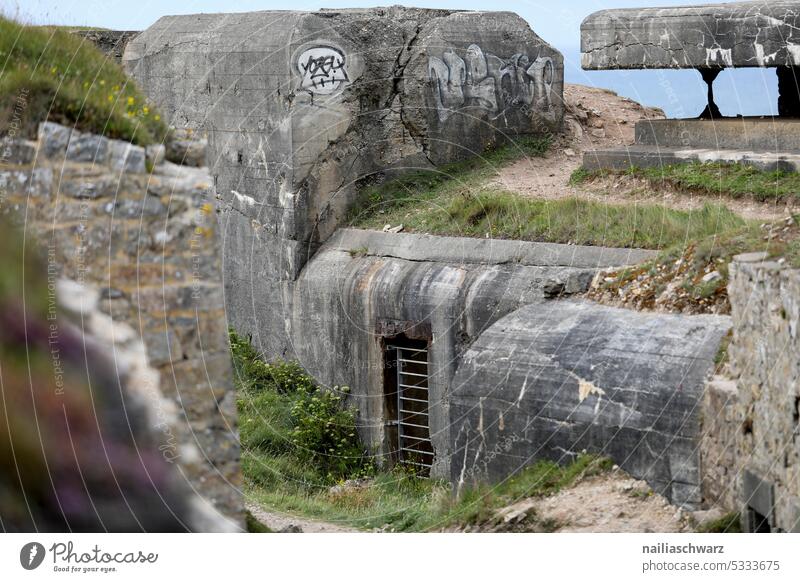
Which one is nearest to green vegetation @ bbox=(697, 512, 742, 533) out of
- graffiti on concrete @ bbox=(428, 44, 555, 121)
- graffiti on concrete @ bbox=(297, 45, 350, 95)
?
graffiti on concrete @ bbox=(297, 45, 350, 95)

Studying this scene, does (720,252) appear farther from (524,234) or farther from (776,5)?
(776,5)

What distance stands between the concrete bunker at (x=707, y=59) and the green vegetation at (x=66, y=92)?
255 inches

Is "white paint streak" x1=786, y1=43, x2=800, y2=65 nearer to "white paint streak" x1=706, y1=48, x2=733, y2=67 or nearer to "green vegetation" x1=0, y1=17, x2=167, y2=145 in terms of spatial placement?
"white paint streak" x1=706, y1=48, x2=733, y2=67

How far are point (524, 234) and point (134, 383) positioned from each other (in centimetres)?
595

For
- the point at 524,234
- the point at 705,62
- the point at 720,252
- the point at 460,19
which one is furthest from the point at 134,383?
the point at 460,19

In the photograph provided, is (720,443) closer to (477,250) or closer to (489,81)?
(477,250)

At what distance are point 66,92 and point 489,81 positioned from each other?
7947 millimetres

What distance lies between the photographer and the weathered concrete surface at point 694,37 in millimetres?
11711

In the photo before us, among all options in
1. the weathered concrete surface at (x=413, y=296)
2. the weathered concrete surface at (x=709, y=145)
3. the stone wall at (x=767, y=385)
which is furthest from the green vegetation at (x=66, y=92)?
the weathered concrete surface at (x=709, y=145)

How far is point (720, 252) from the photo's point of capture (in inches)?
359

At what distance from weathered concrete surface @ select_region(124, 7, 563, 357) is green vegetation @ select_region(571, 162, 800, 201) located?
2328 mm

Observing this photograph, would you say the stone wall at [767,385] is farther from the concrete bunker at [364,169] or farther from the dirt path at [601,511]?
the concrete bunker at [364,169]

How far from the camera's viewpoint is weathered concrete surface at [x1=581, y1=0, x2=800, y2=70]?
461 inches
